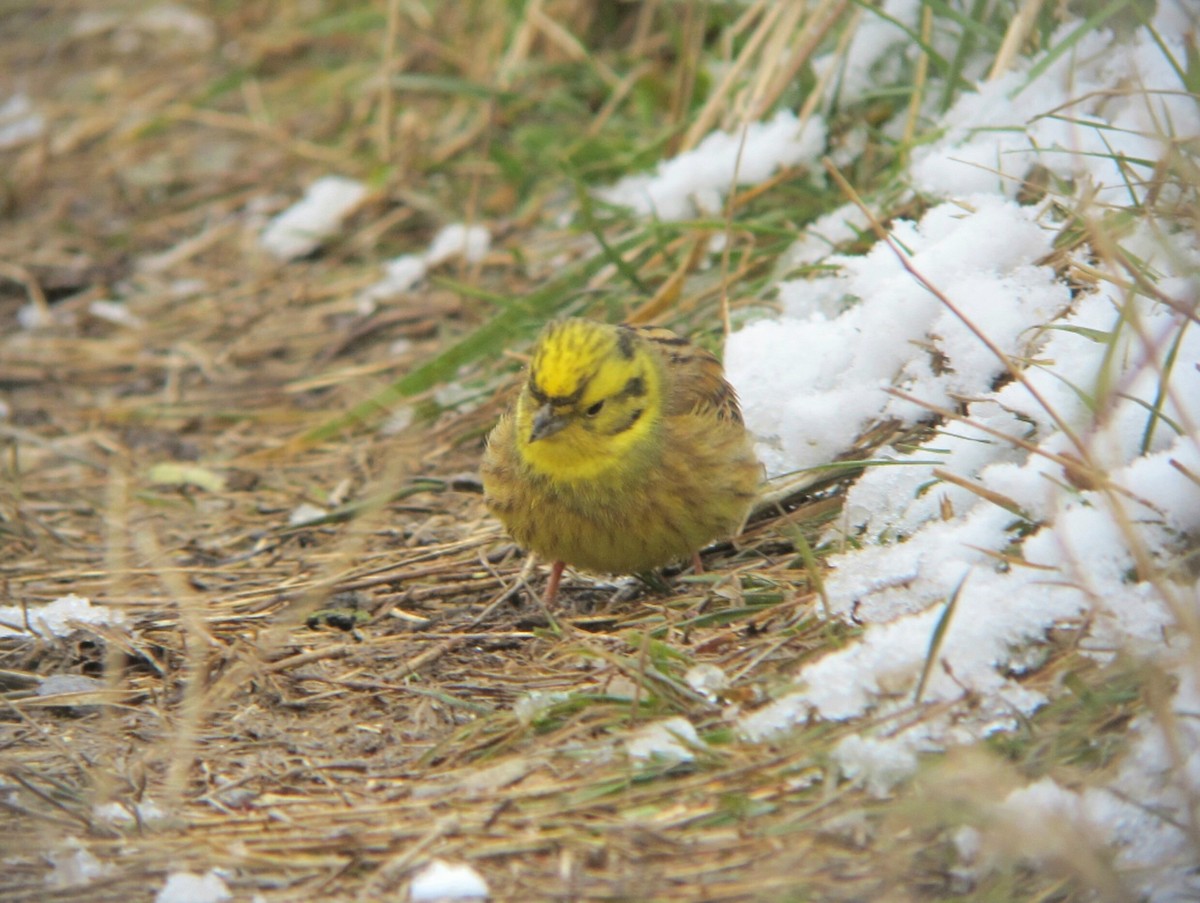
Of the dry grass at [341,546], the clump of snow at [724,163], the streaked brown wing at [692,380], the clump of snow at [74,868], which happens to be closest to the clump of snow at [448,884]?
the dry grass at [341,546]

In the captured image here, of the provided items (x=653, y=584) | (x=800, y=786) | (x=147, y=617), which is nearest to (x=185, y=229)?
(x=147, y=617)

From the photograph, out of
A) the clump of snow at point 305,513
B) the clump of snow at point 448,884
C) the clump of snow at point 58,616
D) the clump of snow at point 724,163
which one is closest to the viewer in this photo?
the clump of snow at point 448,884

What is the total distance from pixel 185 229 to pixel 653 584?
4.09m

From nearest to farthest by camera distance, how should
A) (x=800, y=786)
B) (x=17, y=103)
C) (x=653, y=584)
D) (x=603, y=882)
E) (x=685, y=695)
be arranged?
(x=603, y=882) < (x=800, y=786) < (x=685, y=695) < (x=653, y=584) < (x=17, y=103)

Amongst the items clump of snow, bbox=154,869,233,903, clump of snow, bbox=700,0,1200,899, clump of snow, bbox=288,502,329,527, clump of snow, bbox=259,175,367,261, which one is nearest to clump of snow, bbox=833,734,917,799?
clump of snow, bbox=700,0,1200,899

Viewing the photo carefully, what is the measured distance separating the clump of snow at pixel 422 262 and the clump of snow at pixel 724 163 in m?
0.92

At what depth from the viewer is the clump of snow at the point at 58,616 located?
373 centimetres

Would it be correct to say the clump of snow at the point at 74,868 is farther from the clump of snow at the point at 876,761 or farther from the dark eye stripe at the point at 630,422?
the dark eye stripe at the point at 630,422

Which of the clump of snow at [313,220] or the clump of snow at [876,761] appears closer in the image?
the clump of snow at [876,761]

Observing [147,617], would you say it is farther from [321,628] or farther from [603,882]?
[603,882]

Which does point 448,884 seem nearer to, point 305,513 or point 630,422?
point 630,422

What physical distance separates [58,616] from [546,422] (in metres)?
1.46

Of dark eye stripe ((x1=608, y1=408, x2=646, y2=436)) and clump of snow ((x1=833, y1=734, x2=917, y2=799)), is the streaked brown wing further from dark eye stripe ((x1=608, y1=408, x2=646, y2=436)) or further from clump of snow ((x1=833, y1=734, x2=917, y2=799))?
clump of snow ((x1=833, y1=734, x2=917, y2=799))

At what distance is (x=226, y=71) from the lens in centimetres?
812
